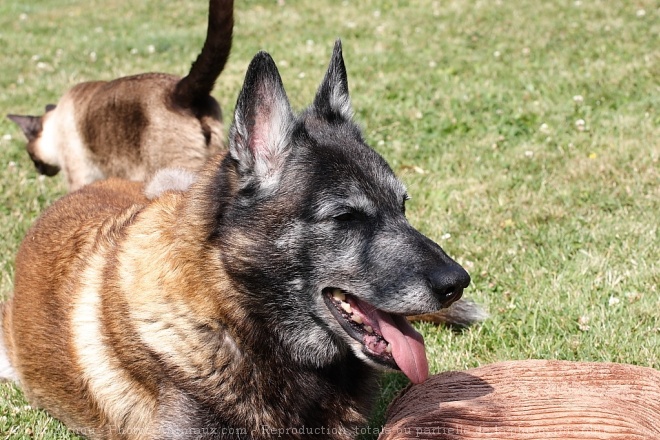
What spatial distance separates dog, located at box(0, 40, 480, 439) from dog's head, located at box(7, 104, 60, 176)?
4.49m

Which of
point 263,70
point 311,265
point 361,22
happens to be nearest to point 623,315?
point 311,265

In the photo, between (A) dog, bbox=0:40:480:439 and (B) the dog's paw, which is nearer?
(A) dog, bbox=0:40:480:439

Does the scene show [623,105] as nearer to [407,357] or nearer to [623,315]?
[623,315]

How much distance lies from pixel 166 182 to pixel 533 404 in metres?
2.50

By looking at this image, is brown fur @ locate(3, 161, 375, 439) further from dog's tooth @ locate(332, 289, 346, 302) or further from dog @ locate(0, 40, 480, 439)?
dog's tooth @ locate(332, 289, 346, 302)

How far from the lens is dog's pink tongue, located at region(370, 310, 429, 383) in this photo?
3061 millimetres

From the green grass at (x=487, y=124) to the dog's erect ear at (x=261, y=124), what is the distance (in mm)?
1588

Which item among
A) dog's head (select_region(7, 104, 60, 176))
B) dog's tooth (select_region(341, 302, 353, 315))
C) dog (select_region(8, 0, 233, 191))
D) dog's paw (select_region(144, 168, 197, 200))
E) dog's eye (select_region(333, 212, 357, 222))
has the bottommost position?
dog's head (select_region(7, 104, 60, 176))

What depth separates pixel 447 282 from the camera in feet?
9.64

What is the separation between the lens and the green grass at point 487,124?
462 centimetres

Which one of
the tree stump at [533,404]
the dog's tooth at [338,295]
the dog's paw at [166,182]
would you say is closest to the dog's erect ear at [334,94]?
the dog's tooth at [338,295]

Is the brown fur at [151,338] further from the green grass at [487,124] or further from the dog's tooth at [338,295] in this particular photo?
the green grass at [487,124]

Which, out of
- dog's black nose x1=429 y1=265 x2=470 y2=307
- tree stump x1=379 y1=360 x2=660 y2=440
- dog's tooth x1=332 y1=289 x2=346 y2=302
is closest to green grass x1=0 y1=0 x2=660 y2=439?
tree stump x1=379 y1=360 x2=660 y2=440

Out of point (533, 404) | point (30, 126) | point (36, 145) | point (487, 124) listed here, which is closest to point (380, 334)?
point (533, 404)
